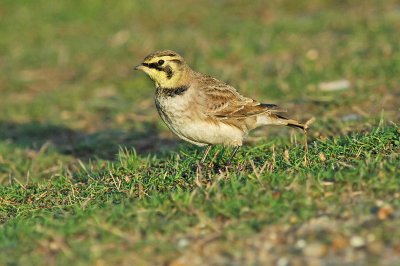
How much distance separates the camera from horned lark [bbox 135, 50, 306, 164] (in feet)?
25.0

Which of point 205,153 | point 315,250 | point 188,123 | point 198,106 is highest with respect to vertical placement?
point 198,106

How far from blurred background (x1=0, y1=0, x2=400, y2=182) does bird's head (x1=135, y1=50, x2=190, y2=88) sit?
2.20 metres

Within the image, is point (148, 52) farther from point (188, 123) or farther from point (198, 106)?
point (188, 123)

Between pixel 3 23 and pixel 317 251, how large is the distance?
45.4ft

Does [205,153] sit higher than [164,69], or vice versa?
[164,69]

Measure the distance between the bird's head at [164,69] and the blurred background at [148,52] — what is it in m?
2.20

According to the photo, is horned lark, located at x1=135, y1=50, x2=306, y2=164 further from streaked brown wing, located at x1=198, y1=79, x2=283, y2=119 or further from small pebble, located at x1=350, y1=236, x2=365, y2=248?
small pebble, located at x1=350, y1=236, x2=365, y2=248

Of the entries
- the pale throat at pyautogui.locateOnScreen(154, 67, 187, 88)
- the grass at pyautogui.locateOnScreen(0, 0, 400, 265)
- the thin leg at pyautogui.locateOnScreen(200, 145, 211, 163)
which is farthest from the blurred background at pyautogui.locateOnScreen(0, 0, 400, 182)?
the pale throat at pyautogui.locateOnScreen(154, 67, 187, 88)

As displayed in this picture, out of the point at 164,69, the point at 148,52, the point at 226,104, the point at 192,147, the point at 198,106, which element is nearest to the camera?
the point at 198,106

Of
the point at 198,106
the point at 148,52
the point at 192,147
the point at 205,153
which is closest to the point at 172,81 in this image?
the point at 198,106

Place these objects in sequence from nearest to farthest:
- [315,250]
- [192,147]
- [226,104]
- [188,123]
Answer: [315,250] → [188,123] → [226,104] → [192,147]

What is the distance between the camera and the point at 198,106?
7.72 m

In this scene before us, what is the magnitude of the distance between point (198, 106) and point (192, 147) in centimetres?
119

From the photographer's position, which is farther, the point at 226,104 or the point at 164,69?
the point at 226,104
